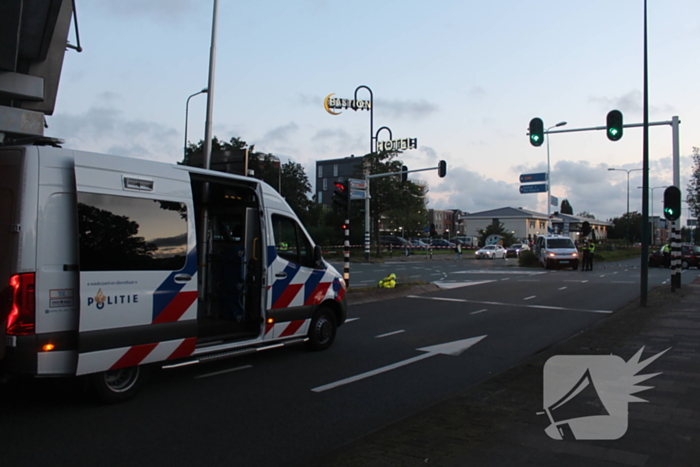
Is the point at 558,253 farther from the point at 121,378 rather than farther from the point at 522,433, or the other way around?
the point at 121,378

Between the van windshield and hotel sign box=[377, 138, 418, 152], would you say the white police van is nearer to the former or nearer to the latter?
the van windshield

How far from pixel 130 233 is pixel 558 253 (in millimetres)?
29878

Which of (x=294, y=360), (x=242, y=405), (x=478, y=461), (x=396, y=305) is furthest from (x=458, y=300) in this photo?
(x=478, y=461)

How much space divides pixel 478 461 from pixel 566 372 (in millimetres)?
3227

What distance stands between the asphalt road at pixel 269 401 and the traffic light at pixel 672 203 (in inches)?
291

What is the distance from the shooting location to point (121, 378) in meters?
5.95

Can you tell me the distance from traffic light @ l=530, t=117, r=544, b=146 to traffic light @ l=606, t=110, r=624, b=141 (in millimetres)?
3057

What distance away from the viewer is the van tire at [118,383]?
18.6 ft

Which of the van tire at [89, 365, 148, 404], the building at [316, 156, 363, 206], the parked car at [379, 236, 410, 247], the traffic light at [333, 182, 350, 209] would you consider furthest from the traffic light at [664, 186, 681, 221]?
the building at [316, 156, 363, 206]

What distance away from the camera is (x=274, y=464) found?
4387mm

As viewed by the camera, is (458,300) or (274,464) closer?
(274,464)

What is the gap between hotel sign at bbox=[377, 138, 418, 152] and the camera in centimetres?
4338

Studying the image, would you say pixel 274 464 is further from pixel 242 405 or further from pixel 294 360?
pixel 294 360

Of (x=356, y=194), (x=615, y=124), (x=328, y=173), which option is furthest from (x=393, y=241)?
(x=615, y=124)
